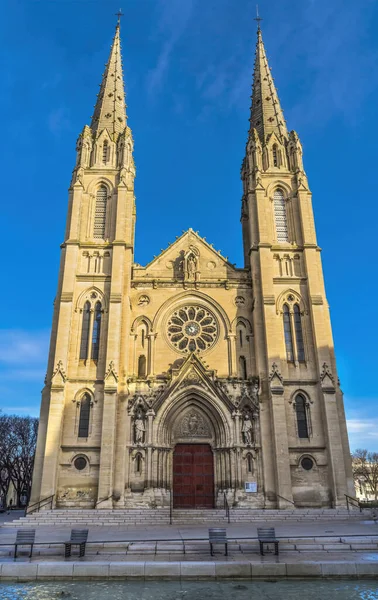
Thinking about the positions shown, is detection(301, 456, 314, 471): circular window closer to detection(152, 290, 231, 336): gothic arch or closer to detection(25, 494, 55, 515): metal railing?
detection(152, 290, 231, 336): gothic arch

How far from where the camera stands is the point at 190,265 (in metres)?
33.5

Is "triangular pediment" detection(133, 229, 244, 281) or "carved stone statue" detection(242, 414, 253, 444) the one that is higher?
"triangular pediment" detection(133, 229, 244, 281)

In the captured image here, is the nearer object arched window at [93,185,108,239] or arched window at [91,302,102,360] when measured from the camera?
arched window at [91,302,102,360]

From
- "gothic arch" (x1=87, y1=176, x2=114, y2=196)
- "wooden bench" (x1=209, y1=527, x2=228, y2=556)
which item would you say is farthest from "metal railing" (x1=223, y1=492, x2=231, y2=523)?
"gothic arch" (x1=87, y1=176, x2=114, y2=196)

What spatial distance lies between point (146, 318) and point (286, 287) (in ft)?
33.7

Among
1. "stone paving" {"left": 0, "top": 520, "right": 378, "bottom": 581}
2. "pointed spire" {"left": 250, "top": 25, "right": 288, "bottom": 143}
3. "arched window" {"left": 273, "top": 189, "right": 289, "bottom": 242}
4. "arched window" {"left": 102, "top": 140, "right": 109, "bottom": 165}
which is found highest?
"pointed spire" {"left": 250, "top": 25, "right": 288, "bottom": 143}

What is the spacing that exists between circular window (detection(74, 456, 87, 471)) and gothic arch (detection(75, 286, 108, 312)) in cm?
971

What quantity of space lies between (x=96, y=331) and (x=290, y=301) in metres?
13.8

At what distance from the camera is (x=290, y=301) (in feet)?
106

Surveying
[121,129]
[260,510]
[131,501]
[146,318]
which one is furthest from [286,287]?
[121,129]

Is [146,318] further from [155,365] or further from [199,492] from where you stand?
[199,492]

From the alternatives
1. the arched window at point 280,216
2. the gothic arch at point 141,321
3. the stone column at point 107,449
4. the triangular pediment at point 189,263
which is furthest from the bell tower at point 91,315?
the arched window at point 280,216

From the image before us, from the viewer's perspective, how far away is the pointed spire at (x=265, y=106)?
39.8m

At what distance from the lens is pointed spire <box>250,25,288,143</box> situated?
3978cm
